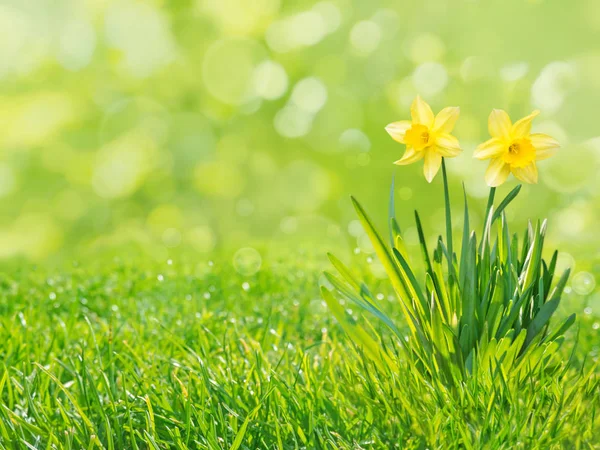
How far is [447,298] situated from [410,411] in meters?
0.34

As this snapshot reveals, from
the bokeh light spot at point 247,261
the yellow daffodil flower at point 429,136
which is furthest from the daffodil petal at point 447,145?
the bokeh light spot at point 247,261

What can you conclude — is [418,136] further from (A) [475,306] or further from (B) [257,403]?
(B) [257,403]

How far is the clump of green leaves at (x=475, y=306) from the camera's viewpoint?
71.6 inches

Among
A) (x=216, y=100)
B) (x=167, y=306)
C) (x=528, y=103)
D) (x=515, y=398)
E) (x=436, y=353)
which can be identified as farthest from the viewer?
(x=216, y=100)

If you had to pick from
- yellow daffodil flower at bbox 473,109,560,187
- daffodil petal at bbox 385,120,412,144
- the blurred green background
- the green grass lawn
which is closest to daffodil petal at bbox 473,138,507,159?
yellow daffodil flower at bbox 473,109,560,187

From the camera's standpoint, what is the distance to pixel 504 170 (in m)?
1.89

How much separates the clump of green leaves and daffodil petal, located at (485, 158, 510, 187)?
0.04 metres

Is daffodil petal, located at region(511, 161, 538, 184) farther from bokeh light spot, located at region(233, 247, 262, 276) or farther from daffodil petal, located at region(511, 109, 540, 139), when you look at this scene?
bokeh light spot, located at region(233, 247, 262, 276)

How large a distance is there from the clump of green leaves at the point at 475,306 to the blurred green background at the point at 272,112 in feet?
16.0

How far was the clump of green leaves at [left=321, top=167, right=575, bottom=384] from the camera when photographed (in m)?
1.82

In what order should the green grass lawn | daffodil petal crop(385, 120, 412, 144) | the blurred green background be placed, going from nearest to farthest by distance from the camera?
the green grass lawn, daffodil petal crop(385, 120, 412, 144), the blurred green background

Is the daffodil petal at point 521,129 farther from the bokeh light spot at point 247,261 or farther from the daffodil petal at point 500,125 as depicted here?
the bokeh light spot at point 247,261

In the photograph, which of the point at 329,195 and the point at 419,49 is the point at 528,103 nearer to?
the point at 419,49

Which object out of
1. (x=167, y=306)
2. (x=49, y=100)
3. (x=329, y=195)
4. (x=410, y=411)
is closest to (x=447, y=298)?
(x=410, y=411)
